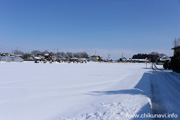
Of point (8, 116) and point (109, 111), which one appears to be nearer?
point (8, 116)

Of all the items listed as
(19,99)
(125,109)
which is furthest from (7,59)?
(125,109)

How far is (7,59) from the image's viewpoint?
169ft

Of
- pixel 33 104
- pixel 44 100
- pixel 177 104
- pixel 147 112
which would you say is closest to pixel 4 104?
pixel 33 104

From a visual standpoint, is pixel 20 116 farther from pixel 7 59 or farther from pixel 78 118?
pixel 7 59

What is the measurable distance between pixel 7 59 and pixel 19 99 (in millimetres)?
54624

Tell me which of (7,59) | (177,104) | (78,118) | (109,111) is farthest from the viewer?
(7,59)

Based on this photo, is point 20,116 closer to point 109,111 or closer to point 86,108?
point 86,108

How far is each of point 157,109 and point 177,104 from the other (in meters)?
1.17

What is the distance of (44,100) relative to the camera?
551cm

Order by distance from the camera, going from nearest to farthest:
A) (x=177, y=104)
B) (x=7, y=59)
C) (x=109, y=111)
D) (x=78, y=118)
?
(x=78, y=118), (x=109, y=111), (x=177, y=104), (x=7, y=59)

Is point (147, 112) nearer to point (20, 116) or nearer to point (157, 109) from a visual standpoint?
point (157, 109)

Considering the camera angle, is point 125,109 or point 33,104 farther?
point 33,104

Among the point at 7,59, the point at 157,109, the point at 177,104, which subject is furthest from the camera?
the point at 7,59

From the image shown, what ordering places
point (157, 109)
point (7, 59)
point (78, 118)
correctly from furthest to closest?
point (7, 59)
point (157, 109)
point (78, 118)
